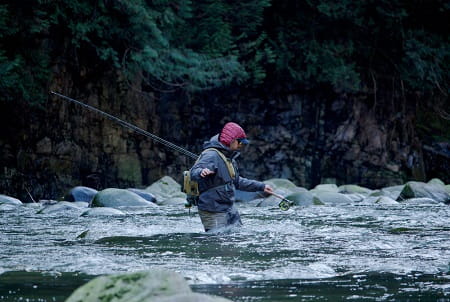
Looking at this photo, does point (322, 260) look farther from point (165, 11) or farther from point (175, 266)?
point (165, 11)

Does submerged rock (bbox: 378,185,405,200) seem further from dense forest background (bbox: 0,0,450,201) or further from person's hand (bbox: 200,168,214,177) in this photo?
person's hand (bbox: 200,168,214,177)

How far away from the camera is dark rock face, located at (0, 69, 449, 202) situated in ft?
57.7

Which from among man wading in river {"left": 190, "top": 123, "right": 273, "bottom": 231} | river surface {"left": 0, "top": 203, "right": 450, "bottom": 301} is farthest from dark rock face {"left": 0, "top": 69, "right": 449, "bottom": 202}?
man wading in river {"left": 190, "top": 123, "right": 273, "bottom": 231}

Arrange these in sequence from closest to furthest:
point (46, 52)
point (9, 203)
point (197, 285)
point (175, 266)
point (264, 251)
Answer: point (197, 285), point (175, 266), point (264, 251), point (9, 203), point (46, 52)

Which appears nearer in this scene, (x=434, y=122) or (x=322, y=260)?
(x=322, y=260)

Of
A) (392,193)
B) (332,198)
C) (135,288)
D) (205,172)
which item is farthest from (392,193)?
(135,288)

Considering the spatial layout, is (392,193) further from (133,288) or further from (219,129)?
(133,288)

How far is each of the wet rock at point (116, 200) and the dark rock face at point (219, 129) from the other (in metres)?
4.31

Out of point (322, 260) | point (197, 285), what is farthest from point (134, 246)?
point (197, 285)

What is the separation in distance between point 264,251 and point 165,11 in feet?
40.4

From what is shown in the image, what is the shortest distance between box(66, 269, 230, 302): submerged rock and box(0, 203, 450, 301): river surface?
2.48 ft

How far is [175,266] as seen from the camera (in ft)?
17.0

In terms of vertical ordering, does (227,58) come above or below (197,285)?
above

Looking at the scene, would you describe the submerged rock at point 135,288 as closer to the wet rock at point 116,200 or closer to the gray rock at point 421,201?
the wet rock at point 116,200
